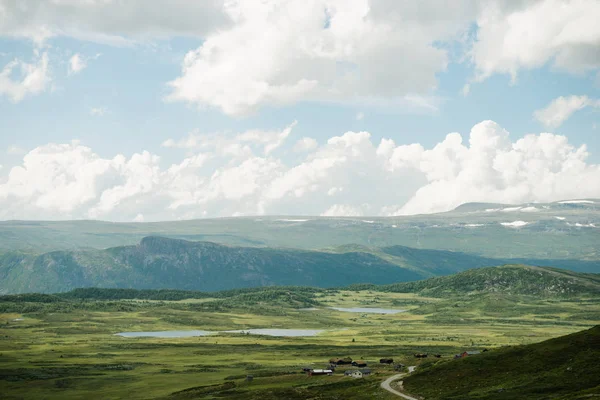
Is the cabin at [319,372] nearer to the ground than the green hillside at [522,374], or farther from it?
nearer to the ground

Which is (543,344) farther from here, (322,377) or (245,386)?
(245,386)

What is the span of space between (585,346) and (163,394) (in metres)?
105

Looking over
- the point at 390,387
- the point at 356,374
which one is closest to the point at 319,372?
the point at 356,374

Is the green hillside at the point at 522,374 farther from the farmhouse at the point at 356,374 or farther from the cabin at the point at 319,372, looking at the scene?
the cabin at the point at 319,372

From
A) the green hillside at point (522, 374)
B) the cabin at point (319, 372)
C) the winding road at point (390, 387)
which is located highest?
the green hillside at point (522, 374)

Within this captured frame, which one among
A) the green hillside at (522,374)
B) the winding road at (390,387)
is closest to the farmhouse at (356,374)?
the winding road at (390,387)

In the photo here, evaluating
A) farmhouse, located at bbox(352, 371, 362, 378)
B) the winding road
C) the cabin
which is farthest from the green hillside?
the cabin

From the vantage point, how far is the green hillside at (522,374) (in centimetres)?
12950

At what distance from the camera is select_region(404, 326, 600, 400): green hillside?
5098 inches

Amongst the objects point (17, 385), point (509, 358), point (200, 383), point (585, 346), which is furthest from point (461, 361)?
point (17, 385)

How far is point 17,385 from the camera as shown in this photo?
652ft

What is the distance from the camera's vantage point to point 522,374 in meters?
146

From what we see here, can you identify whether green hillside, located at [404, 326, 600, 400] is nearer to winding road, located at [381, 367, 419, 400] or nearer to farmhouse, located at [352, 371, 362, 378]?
winding road, located at [381, 367, 419, 400]

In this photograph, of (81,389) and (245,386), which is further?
(81,389)
